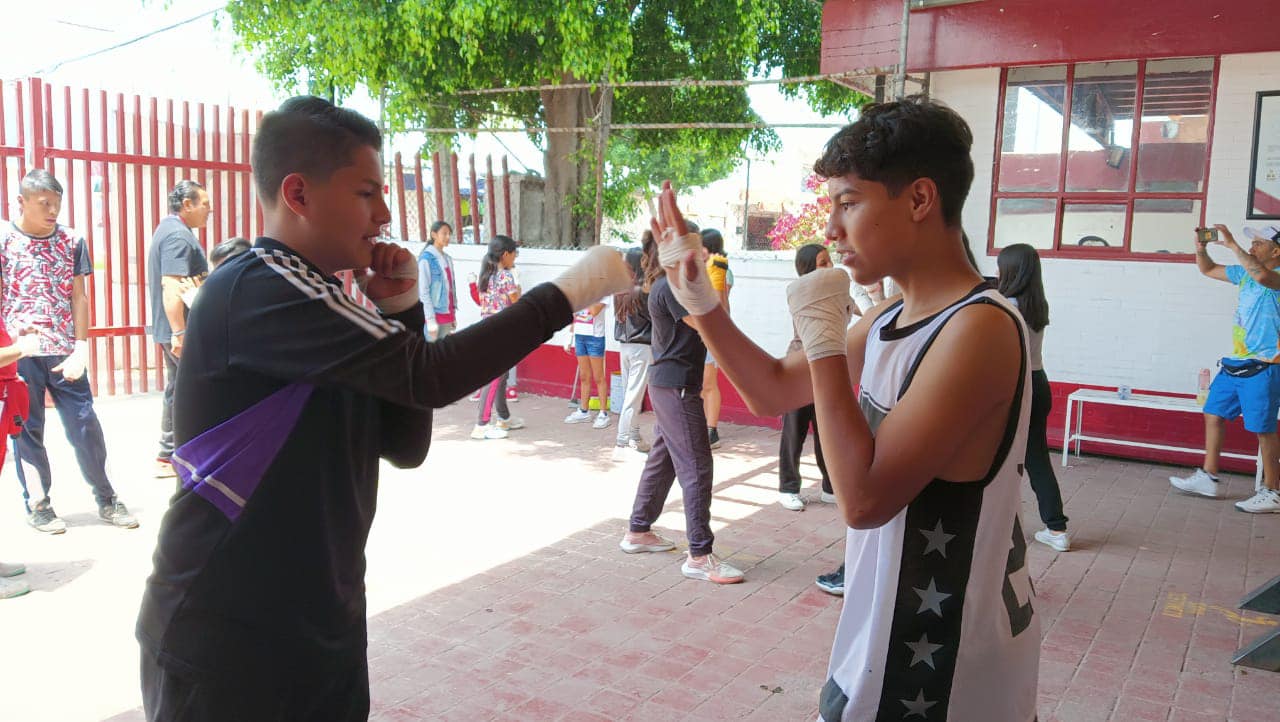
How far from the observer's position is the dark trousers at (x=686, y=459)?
5.35 m

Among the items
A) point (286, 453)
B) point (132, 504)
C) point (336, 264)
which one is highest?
point (336, 264)

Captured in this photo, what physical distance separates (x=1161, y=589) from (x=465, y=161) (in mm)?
10988

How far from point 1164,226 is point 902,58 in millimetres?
2858

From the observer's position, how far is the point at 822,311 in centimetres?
174

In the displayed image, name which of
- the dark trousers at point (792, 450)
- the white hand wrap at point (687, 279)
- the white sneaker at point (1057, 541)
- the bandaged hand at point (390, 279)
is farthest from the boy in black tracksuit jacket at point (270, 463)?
the white sneaker at point (1057, 541)

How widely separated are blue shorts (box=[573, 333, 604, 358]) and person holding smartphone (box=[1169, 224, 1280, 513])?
5.58 m

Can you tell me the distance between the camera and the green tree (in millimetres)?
10836

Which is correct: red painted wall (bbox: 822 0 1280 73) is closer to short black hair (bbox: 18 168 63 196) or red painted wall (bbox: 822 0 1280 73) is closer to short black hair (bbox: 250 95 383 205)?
short black hair (bbox: 18 168 63 196)

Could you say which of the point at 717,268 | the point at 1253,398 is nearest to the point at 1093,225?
the point at 1253,398

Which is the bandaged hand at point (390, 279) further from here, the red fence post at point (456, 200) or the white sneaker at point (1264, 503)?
the red fence post at point (456, 200)

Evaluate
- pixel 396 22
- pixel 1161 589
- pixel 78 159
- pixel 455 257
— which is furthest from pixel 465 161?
pixel 1161 589

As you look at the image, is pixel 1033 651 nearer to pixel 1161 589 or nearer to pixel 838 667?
pixel 838 667

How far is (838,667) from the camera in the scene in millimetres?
1848

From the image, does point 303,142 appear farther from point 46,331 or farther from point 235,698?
point 46,331
